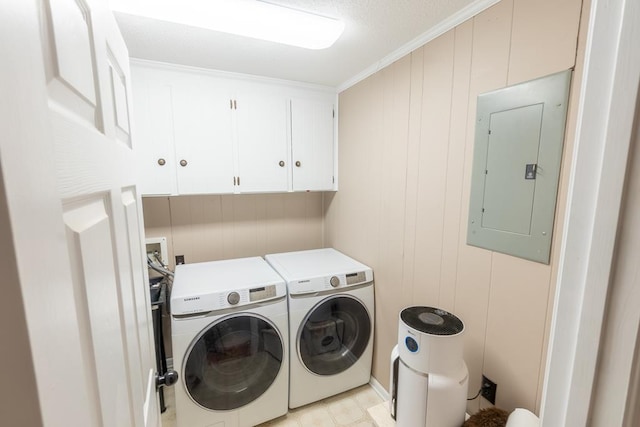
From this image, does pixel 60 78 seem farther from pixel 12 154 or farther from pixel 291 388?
pixel 291 388

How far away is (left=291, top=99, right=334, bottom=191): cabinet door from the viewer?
222 centimetres

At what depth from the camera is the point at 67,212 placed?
14.3 inches

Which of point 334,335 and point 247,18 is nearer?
point 247,18

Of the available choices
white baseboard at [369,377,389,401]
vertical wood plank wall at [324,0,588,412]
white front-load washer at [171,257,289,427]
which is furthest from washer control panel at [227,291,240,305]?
white baseboard at [369,377,389,401]

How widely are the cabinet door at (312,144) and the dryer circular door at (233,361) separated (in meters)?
1.13

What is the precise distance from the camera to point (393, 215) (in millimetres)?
1806

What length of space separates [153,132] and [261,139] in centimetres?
71

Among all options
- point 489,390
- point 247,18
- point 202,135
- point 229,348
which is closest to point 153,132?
point 202,135

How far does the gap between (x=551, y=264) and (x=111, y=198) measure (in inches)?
54.1

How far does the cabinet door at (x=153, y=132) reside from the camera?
176 centimetres

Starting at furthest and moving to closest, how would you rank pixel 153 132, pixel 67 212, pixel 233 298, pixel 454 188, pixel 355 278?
pixel 355 278 → pixel 153 132 → pixel 233 298 → pixel 454 188 → pixel 67 212

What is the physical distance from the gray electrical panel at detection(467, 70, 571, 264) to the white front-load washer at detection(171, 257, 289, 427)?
1.20 metres

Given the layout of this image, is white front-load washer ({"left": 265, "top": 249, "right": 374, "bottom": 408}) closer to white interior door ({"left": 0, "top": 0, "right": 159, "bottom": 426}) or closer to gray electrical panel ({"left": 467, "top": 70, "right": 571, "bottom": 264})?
gray electrical panel ({"left": 467, "top": 70, "right": 571, "bottom": 264})

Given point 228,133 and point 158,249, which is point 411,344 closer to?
point 228,133
